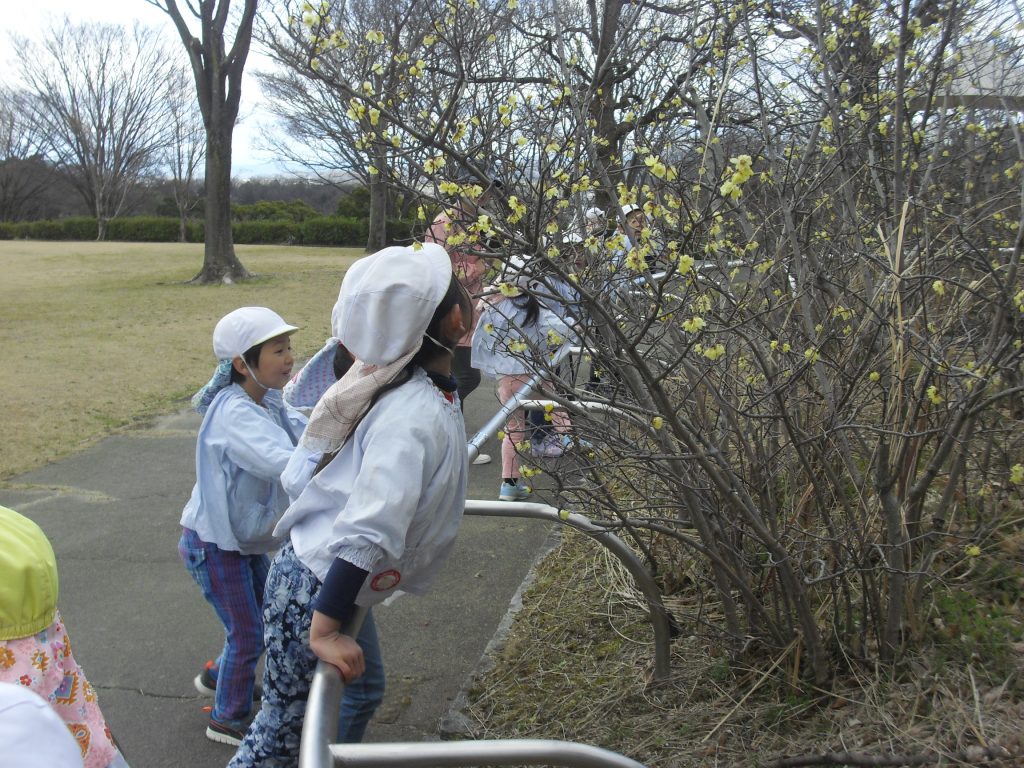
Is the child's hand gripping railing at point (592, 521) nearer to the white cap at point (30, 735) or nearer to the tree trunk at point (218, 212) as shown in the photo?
the white cap at point (30, 735)

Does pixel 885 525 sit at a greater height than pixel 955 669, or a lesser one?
greater

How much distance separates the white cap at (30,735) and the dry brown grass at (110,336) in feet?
18.9

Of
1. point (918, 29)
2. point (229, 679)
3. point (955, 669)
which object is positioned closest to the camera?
point (955, 669)

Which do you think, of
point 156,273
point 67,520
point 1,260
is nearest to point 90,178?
point 1,260

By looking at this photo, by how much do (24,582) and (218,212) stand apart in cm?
1793

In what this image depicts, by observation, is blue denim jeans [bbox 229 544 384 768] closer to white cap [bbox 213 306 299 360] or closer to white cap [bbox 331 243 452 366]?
white cap [bbox 331 243 452 366]

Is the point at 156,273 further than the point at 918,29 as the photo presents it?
Yes

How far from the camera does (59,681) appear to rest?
1979mm

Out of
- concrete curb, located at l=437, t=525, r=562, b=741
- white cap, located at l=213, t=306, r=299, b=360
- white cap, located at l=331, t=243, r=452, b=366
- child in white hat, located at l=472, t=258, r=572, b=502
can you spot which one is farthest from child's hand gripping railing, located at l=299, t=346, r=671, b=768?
white cap, located at l=213, t=306, r=299, b=360

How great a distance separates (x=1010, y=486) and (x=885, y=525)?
697 millimetres

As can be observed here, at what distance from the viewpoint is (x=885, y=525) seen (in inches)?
105

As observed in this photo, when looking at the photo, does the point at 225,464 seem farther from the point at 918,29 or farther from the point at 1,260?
the point at 1,260

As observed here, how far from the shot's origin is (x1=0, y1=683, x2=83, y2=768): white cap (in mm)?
1097

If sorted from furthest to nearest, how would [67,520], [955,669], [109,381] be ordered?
[109,381], [67,520], [955,669]
